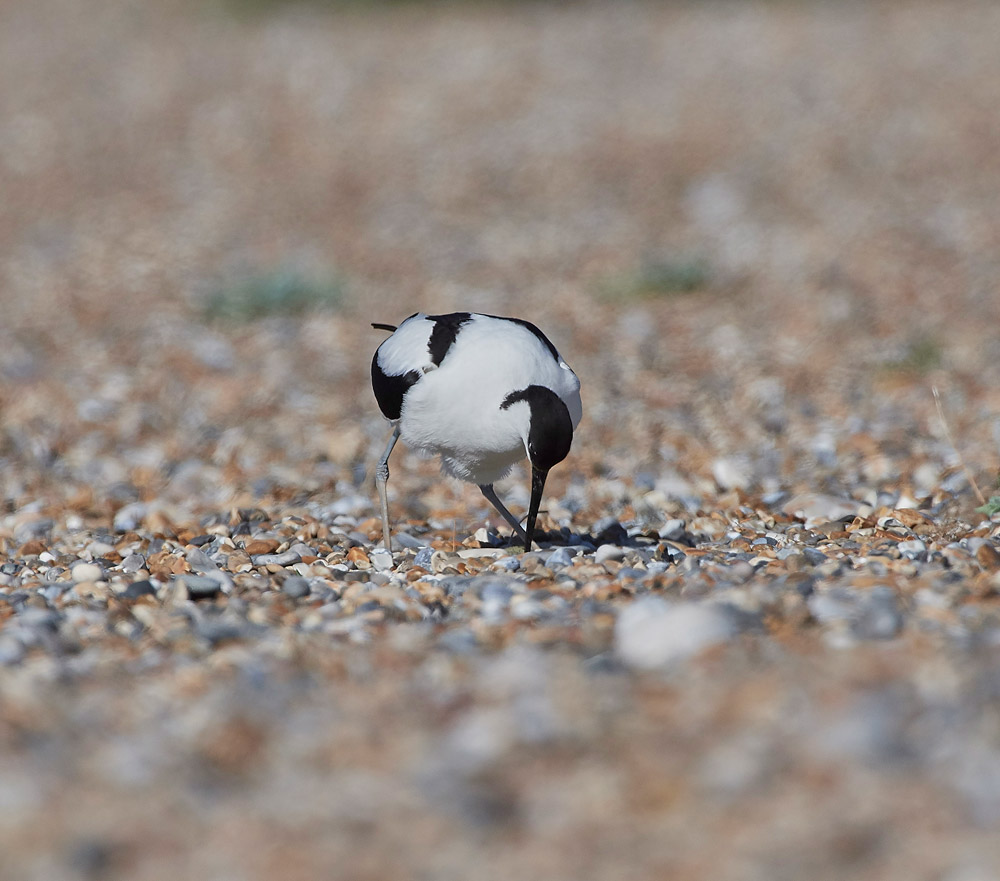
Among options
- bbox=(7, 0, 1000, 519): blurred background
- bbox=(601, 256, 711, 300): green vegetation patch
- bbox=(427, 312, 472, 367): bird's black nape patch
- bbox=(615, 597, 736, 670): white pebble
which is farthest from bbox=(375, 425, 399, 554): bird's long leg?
bbox=(601, 256, 711, 300): green vegetation patch

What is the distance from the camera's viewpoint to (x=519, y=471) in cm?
726

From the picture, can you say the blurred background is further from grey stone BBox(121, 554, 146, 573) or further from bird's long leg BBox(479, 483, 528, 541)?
grey stone BBox(121, 554, 146, 573)

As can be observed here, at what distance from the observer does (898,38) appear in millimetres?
17484

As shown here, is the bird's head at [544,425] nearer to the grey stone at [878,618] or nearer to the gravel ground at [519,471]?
the gravel ground at [519,471]

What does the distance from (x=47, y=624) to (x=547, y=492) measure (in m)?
3.16

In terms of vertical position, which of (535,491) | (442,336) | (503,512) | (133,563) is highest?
(442,336)

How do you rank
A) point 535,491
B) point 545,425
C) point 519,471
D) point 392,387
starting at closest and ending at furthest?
1. point 545,425
2. point 535,491
3. point 392,387
4. point 519,471

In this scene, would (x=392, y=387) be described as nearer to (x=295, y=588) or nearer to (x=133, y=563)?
(x=295, y=588)

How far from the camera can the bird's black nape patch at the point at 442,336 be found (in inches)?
208

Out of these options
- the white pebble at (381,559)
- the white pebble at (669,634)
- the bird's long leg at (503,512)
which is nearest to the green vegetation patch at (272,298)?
the bird's long leg at (503,512)

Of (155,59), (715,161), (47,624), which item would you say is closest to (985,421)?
(47,624)

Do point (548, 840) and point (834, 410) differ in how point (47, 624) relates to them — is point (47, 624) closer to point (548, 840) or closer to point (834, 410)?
point (548, 840)

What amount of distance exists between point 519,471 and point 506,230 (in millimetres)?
5836

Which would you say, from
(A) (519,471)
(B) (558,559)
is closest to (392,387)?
(B) (558,559)
